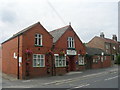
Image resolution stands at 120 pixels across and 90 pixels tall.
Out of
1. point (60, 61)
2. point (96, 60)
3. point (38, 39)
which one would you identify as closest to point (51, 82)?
point (38, 39)

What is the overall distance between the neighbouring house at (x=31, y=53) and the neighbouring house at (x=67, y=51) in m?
1.44

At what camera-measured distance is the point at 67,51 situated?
2366 cm

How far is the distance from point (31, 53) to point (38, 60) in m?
1.39

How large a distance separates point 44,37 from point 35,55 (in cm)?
256

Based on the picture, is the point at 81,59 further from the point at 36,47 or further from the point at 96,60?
the point at 36,47

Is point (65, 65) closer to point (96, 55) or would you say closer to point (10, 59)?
point (10, 59)

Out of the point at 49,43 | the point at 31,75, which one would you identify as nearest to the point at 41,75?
the point at 31,75

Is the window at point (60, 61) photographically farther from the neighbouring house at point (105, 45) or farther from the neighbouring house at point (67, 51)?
the neighbouring house at point (105, 45)

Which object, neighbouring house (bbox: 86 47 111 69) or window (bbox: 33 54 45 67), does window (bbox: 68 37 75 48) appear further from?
window (bbox: 33 54 45 67)

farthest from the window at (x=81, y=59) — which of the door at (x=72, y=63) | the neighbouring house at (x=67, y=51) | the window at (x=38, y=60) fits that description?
the window at (x=38, y=60)

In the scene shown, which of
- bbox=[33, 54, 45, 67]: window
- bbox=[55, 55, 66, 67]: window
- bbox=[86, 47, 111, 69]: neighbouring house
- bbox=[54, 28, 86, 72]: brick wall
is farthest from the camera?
bbox=[86, 47, 111, 69]: neighbouring house

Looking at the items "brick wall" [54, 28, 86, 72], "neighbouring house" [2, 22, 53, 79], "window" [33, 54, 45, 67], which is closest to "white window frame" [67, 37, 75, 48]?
"brick wall" [54, 28, 86, 72]

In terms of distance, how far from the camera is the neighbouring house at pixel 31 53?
1870 centimetres

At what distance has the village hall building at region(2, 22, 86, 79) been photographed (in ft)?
61.8
